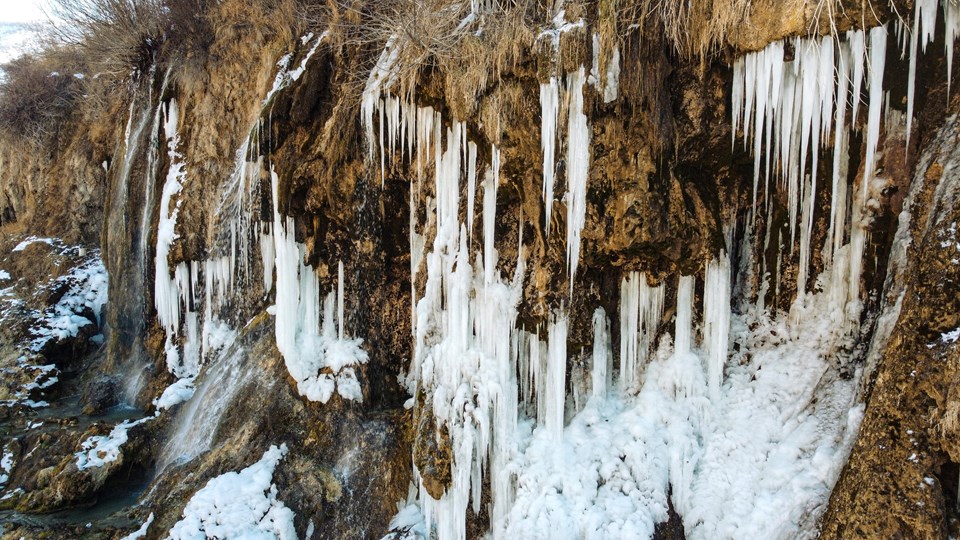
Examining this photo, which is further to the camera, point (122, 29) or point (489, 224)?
point (122, 29)

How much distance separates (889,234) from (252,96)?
1056 centimetres

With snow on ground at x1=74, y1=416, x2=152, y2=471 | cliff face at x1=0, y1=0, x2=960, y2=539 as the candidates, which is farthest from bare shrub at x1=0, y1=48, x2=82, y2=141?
snow on ground at x1=74, y1=416, x2=152, y2=471

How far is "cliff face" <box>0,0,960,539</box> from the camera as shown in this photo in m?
4.49

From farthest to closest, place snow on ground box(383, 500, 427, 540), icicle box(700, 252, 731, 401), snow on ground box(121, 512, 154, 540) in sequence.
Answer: snow on ground box(121, 512, 154, 540) < snow on ground box(383, 500, 427, 540) < icicle box(700, 252, 731, 401)

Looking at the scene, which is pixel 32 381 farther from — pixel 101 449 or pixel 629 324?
pixel 629 324

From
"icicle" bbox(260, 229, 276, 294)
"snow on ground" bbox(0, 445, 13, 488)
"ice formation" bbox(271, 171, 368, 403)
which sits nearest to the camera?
"ice formation" bbox(271, 171, 368, 403)

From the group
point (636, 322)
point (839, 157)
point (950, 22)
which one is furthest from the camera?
point (636, 322)

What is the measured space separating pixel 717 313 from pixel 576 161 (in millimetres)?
2164

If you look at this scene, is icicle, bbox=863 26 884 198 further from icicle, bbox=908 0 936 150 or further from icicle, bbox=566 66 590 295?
icicle, bbox=566 66 590 295

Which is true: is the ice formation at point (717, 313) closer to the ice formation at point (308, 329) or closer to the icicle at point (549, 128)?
the icicle at point (549, 128)

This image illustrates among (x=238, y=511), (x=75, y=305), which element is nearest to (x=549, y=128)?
(x=238, y=511)

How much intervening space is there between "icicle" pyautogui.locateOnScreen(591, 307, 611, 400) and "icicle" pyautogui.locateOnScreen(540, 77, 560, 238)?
136 centimetres

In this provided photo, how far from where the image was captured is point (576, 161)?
564cm

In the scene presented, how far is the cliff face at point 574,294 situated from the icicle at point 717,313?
0.09ft
